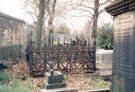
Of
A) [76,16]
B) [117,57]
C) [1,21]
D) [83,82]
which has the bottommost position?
[83,82]

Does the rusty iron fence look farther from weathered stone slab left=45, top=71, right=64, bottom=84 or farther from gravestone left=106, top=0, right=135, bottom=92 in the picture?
gravestone left=106, top=0, right=135, bottom=92

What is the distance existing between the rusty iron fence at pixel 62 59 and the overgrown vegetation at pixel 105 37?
435 cm

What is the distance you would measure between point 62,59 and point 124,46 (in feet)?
14.0

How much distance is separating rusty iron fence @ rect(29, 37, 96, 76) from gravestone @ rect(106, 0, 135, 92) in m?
3.77

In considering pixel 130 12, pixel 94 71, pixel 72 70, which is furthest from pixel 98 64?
pixel 130 12

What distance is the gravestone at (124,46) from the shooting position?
2.78 meters

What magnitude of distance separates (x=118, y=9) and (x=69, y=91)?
2.93 m

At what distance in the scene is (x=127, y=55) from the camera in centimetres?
291

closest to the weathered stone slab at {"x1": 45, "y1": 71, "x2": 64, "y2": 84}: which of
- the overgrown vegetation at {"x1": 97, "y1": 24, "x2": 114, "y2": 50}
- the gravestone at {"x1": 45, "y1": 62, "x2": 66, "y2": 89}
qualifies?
the gravestone at {"x1": 45, "y1": 62, "x2": 66, "y2": 89}

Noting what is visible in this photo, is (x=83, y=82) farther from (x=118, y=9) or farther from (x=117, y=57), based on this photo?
(x=118, y=9)

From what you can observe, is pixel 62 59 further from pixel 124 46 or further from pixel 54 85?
pixel 124 46

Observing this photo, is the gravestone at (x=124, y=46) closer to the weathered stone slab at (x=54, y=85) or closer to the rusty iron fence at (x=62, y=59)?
the weathered stone slab at (x=54, y=85)

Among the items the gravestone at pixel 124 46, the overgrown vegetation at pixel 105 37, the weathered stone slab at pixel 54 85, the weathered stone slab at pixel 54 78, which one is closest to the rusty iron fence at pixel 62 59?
the weathered stone slab at pixel 54 78

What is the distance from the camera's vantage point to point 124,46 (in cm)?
300
